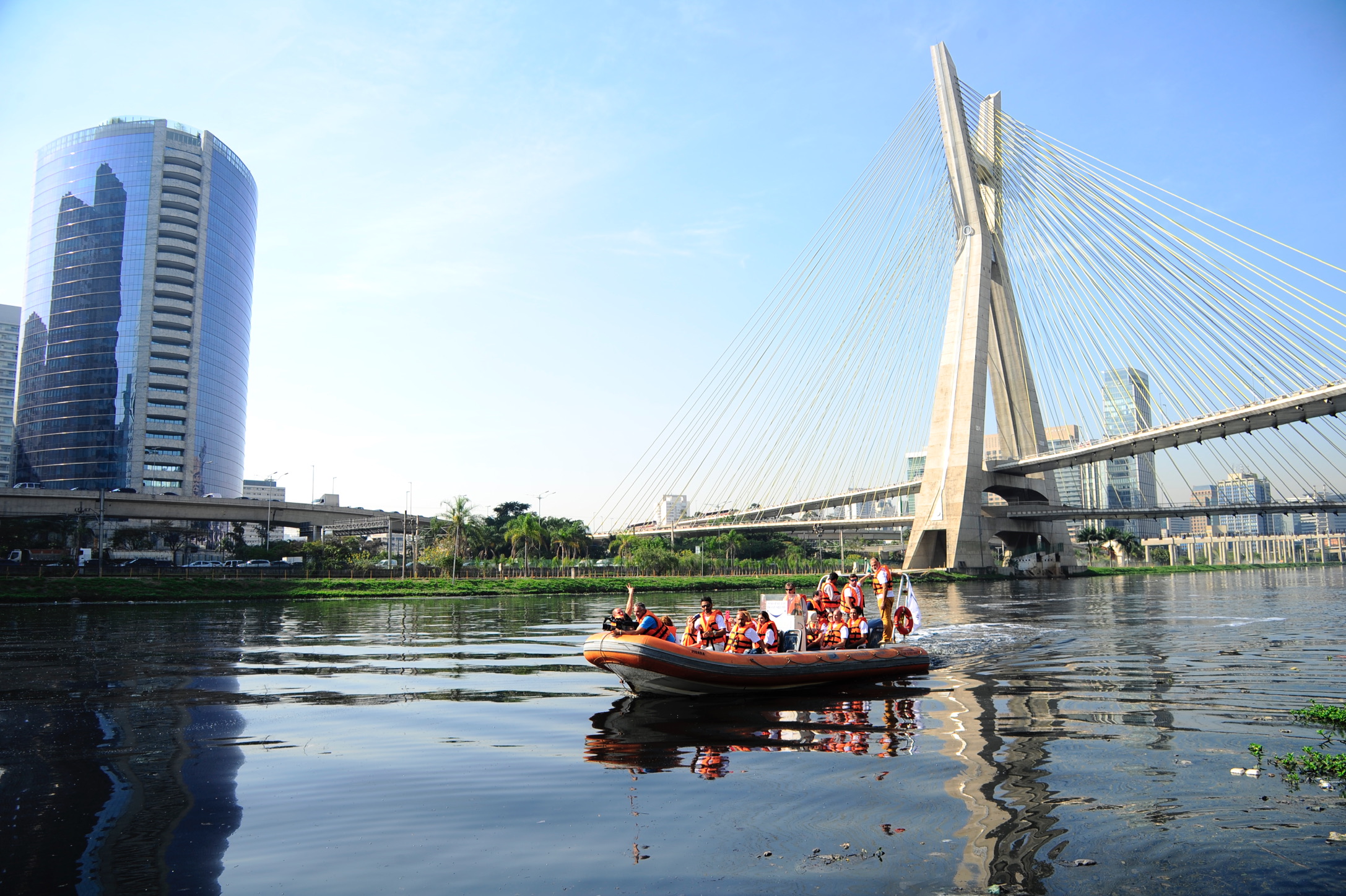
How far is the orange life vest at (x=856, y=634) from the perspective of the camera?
1555 cm

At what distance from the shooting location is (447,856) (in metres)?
6.16

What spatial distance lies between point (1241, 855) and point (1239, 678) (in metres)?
9.98

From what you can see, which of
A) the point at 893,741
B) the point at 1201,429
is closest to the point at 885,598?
the point at 893,741

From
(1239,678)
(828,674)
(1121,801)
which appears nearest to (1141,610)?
(1239,678)

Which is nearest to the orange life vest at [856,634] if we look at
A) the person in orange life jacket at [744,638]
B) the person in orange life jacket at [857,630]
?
the person in orange life jacket at [857,630]

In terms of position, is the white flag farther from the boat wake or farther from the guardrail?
the guardrail

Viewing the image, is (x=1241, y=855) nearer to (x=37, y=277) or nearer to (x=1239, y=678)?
(x=1239, y=678)

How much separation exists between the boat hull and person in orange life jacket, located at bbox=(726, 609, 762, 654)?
1.84 feet

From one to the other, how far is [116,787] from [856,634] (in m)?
11.5

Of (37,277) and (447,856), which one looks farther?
(37,277)

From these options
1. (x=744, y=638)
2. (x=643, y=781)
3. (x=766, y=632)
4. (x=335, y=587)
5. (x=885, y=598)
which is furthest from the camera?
(x=335, y=587)

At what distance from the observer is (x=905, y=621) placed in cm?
1741

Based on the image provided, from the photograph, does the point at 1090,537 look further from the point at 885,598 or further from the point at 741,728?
the point at 741,728

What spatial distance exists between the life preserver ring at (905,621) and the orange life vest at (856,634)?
6.18 feet
